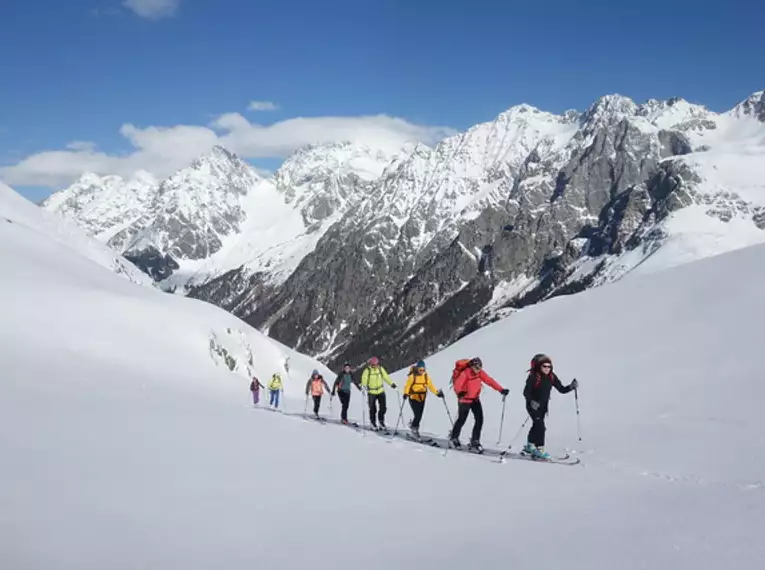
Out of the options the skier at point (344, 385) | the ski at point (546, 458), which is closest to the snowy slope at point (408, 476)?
the ski at point (546, 458)

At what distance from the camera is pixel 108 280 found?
176 ft

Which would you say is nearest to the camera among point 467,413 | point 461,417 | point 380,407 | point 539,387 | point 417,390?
point 539,387

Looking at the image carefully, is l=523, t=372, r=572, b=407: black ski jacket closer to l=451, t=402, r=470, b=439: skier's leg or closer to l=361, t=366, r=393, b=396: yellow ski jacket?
l=451, t=402, r=470, b=439: skier's leg

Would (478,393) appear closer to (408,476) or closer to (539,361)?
(539,361)

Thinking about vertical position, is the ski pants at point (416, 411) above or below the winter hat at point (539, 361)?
below

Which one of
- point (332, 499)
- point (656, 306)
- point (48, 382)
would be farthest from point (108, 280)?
point (332, 499)

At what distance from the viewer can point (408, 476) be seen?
12953 millimetres

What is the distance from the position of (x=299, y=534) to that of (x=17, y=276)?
40.4m

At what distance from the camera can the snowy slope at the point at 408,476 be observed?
7.73 m

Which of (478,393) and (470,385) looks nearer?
(470,385)

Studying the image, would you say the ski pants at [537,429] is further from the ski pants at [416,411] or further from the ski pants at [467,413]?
the ski pants at [416,411]

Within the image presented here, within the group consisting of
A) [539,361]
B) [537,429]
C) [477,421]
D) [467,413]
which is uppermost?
[539,361]

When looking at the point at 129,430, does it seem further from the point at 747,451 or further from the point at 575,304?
the point at 575,304

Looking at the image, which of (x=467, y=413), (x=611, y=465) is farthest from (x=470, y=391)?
(x=611, y=465)
